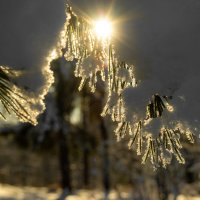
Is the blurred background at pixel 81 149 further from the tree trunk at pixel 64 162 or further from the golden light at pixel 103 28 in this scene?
the golden light at pixel 103 28

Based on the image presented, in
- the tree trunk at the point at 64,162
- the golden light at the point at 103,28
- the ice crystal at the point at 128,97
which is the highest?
the tree trunk at the point at 64,162

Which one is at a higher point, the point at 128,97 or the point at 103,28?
the point at 103,28

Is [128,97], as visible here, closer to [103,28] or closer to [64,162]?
[103,28]

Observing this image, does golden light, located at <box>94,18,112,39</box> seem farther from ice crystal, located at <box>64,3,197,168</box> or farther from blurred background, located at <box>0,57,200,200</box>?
blurred background, located at <box>0,57,200,200</box>

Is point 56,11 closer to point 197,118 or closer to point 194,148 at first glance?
point 197,118

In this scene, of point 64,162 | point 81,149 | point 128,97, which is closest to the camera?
point 128,97

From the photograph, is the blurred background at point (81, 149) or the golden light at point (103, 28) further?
the blurred background at point (81, 149)

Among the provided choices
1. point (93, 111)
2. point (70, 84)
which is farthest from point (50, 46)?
point (93, 111)

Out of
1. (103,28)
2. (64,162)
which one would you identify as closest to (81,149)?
(64,162)

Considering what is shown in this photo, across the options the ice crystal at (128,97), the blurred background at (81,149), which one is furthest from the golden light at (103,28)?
the blurred background at (81,149)
